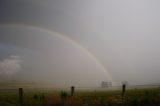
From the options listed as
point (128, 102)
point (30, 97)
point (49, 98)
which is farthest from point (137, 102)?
point (30, 97)

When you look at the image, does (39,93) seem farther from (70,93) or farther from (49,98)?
(49,98)

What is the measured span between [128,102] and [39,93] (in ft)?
16.2

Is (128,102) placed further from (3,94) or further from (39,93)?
(3,94)

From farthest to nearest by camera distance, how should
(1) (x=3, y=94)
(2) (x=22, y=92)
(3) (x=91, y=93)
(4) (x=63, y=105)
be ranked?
(3) (x=91, y=93) < (1) (x=3, y=94) < (2) (x=22, y=92) < (4) (x=63, y=105)

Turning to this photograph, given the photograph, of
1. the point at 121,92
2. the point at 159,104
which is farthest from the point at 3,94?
the point at 159,104

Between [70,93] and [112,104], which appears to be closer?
[112,104]

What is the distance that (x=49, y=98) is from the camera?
1304cm

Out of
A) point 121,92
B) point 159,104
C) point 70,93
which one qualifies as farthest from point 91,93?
point 159,104

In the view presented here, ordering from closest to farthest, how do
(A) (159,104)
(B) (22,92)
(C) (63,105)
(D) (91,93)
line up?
(C) (63,105) → (B) (22,92) → (A) (159,104) → (D) (91,93)

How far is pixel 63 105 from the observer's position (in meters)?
12.9

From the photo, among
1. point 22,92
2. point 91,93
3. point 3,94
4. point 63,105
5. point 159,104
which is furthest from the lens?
point 91,93

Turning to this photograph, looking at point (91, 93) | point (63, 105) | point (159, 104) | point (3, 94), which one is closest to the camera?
point (63, 105)

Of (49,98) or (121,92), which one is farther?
(121,92)

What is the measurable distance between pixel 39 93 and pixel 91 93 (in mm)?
3683
